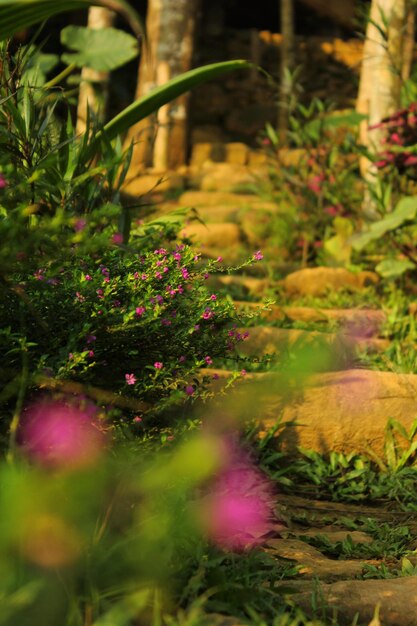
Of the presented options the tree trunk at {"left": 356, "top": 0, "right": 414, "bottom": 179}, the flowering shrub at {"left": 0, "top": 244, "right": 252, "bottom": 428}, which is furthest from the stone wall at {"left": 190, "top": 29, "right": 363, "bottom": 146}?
the flowering shrub at {"left": 0, "top": 244, "right": 252, "bottom": 428}

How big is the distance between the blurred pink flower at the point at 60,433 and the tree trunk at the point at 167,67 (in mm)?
5972

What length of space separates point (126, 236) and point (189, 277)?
0.57 metres

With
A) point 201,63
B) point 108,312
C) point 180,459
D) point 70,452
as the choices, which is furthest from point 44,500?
point 201,63

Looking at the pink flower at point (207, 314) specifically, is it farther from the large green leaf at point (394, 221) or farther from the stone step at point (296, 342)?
the large green leaf at point (394, 221)

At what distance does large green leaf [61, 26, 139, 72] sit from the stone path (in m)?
1.64

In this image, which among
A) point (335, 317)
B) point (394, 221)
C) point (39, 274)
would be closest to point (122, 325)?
point (39, 274)

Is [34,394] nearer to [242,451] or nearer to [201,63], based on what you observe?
[242,451]

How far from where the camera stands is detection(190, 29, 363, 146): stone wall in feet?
34.3

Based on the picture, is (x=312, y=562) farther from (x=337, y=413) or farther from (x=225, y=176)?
(x=225, y=176)

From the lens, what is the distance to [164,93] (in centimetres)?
318

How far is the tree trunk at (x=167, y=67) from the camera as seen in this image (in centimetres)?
802

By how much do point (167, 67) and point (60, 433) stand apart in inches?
258

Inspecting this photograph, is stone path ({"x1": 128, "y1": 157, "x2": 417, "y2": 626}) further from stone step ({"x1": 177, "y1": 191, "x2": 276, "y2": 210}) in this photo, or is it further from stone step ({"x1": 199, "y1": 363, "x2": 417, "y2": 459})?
stone step ({"x1": 177, "y1": 191, "x2": 276, "y2": 210})

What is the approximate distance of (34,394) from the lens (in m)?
2.29
